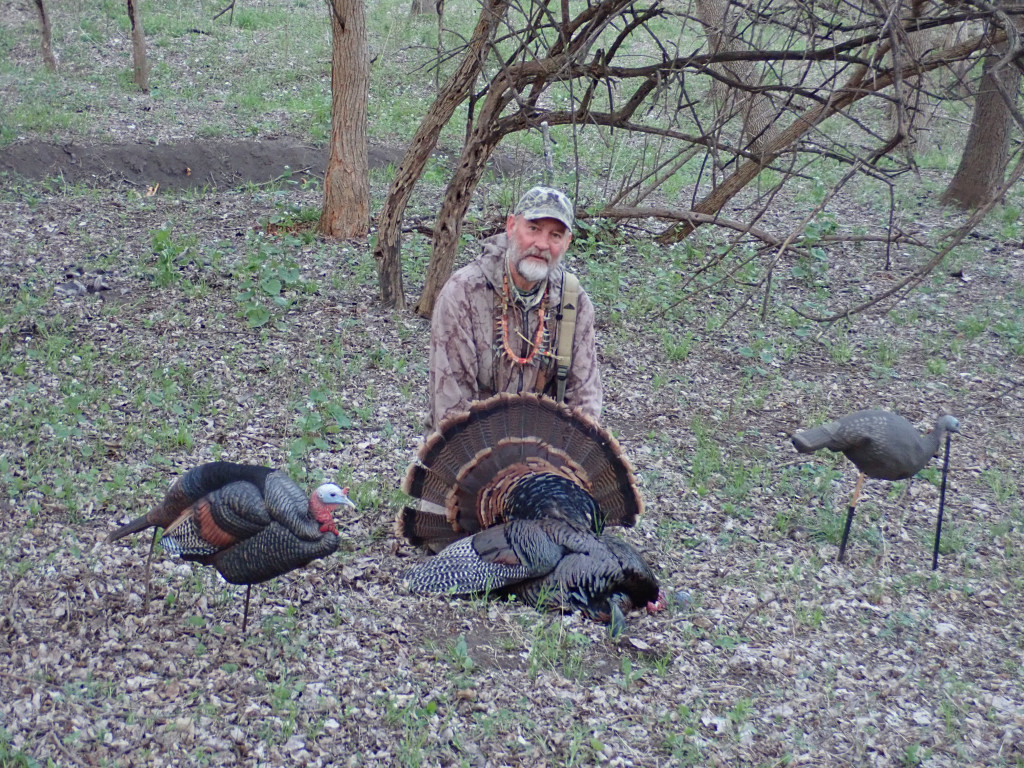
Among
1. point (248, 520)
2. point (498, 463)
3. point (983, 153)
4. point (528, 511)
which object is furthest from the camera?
point (983, 153)

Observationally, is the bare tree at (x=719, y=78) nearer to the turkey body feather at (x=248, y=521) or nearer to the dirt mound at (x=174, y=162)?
the turkey body feather at (x=248, y=521)

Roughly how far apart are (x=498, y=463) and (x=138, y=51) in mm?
10477

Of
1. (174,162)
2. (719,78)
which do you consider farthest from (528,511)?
(174,162)

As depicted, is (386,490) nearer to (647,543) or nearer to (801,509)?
(647,543)

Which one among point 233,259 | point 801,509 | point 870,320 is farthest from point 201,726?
point 870,320

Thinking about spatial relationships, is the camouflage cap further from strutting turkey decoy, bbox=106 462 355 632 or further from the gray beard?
strutting turkey decoy, bbox=106 462 355 632

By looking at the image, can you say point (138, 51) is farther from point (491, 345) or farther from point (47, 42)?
point (491, 345)

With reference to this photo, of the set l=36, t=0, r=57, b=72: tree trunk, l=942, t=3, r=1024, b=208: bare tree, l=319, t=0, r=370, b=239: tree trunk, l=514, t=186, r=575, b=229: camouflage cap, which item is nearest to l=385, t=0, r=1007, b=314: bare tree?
l=514, t=186, r=575, b=229: camouflage cap

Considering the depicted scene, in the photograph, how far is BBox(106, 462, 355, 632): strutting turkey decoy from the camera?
3232 mm

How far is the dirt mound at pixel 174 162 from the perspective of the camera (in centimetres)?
974

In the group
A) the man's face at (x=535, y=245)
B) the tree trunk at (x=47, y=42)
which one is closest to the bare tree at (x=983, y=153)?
the man's face at (x=535, y=245)

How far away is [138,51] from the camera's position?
1228 cm

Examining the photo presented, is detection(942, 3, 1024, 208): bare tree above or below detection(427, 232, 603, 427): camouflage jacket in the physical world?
above

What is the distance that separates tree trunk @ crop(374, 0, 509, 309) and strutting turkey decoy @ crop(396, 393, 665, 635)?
2993 mm
